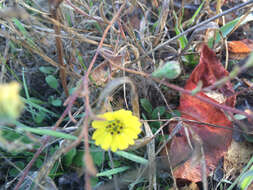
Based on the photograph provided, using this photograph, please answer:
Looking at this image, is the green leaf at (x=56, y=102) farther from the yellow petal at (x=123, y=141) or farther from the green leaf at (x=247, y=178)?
the green leaf at (x=247, y=178)

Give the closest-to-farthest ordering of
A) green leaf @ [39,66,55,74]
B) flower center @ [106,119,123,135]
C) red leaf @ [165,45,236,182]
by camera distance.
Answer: flower center @ [106,119,123,135] < red leaf @ [165,45,236,182] < green leaf @ [39,66,55,74]

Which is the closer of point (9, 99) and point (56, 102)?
point (9, 99)

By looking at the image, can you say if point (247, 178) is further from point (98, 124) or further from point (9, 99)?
point (9, 99)

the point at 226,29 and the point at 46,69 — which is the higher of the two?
the point at 226,29

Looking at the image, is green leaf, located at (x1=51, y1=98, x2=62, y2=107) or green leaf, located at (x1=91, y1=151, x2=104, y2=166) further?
green leaf, located at (x1=51, y1=98, x2=62, y2=107)

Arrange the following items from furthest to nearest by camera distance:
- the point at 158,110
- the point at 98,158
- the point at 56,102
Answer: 1. the point at 56,102
2. the point at 158,110
3. the point at 98,158

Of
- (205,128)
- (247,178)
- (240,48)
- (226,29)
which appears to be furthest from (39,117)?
(240,48)

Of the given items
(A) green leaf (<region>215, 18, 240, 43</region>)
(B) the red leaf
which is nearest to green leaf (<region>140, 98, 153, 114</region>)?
(B) the red leaf

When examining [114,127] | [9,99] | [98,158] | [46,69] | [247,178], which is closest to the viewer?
[9,99]

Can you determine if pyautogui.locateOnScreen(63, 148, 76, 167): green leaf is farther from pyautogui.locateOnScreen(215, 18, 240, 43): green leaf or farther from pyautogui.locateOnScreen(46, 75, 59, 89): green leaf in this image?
pyautogui.locateOnScreen(215, 18, 240, 43): green leaf
